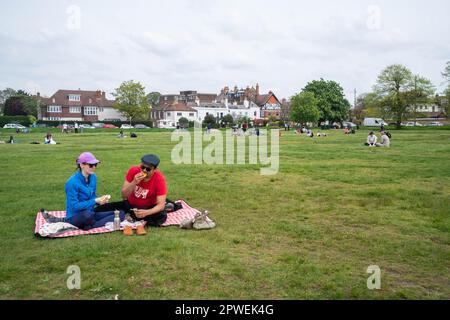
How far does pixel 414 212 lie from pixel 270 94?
11943cm

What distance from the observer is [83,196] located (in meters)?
7.18

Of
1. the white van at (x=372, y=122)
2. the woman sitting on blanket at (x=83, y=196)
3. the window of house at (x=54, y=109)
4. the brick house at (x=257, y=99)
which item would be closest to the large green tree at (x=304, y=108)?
the white van at (x=372, y=122)

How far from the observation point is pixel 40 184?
12.2m

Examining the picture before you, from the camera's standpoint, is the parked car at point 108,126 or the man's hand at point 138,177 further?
the parked car at point 108,126

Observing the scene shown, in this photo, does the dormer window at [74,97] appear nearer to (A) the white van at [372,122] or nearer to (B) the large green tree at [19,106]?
(B) the large green tree at [19,106]

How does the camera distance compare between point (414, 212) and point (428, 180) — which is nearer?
point (414, 212)

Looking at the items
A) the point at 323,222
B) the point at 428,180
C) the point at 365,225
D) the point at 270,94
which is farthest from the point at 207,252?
the point at 270,94

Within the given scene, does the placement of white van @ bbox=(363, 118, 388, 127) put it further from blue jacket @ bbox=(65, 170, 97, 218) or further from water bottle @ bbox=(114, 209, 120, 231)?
blue jacket @ bbox=(65, 170, 97, 218)

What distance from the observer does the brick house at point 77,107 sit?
3856 inches

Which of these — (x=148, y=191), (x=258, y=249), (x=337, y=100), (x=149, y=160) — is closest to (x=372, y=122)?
(x=337, y=100)

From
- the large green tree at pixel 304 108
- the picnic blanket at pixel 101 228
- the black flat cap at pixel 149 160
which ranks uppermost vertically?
the large green tree at pixel 304 108

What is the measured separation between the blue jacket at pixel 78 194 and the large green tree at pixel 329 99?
8512 centimetres

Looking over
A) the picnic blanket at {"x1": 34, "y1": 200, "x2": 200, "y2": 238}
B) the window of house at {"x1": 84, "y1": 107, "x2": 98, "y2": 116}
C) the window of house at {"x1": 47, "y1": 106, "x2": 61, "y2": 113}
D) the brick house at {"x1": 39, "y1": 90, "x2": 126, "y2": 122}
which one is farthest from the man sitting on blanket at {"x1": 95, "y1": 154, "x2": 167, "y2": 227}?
the window of house at {"x1": 84, "y1": 107, "x2": 98, "y2": 116}
